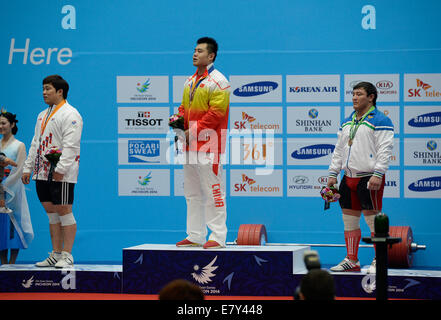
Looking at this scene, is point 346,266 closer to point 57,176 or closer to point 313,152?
point 313,152

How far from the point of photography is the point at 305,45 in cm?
654

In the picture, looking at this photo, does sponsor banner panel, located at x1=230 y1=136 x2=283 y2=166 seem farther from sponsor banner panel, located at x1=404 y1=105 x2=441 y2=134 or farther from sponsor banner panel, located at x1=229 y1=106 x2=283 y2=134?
sponsor banner panel, located at x1=404 y1=105 x2=441 y2=134

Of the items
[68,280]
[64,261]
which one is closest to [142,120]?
[64,261]

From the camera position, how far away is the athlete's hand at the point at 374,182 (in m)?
4.65

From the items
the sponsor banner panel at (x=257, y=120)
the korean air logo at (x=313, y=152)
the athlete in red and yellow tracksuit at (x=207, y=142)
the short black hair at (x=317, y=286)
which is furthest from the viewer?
the sponsor banner panel at (x=257, y=120)

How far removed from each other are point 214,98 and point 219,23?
2.13 m

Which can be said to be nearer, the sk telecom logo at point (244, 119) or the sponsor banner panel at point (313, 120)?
the sponsor banner panel at point (313, 120)

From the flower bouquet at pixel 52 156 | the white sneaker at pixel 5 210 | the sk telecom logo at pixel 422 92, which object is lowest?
the white sneaker at pixel 5 210

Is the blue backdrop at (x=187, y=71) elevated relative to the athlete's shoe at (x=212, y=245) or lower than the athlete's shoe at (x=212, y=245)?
elevated

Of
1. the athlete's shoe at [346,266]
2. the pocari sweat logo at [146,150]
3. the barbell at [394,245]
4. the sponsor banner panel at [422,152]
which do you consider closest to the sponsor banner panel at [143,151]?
the pocari sweat logo at [146,150]

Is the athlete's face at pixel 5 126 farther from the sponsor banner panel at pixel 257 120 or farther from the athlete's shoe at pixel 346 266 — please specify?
the athlete's shoe at pixel 346 266

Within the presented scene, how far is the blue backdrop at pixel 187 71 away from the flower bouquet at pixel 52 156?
6.04ft
